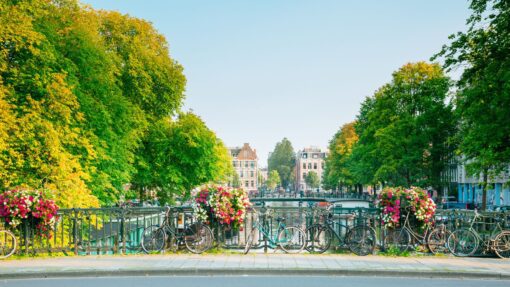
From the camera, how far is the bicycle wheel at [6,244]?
15.9 meters

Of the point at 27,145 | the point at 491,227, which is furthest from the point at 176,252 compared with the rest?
the point at 27,145

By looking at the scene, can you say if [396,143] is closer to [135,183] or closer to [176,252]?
[135,183]

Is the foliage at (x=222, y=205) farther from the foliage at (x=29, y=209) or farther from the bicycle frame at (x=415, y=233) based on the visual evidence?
the bicycle frame at (x=415, y=233)

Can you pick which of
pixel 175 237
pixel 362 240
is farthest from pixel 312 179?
pixel 175 237

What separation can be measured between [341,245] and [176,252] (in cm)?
476

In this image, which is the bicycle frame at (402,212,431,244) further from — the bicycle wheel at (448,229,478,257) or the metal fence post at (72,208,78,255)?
the metal fence post at (72,208,78,255)

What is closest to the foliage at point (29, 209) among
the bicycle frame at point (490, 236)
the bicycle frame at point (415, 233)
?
the bicycle frame at point (415, 233)

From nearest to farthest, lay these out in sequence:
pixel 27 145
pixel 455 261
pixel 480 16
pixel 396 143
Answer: pixel 455 261 < pixel 27 145 < pixel 480 16 < pixel 396 143

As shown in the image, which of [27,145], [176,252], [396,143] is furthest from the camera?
[396,143]

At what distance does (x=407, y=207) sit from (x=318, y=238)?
2.68 metres

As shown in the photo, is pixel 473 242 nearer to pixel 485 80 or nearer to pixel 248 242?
pixel 248 242

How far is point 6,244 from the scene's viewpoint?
16.0 meters

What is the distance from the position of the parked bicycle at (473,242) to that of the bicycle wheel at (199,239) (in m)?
6.79

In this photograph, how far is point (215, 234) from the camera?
17.4 m
